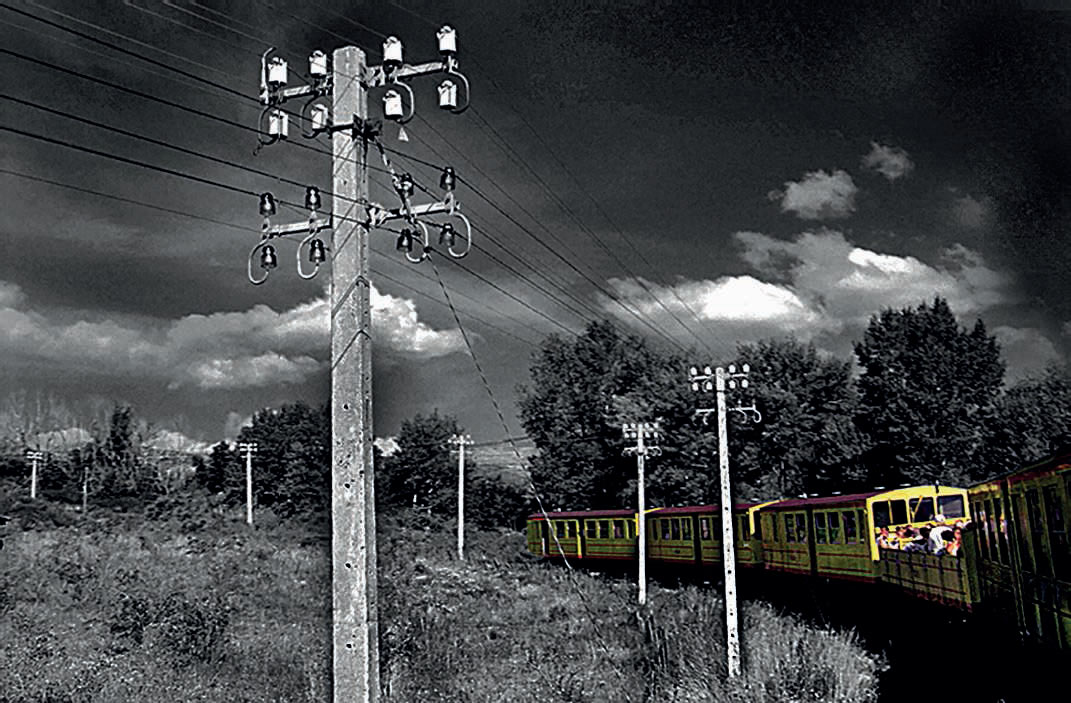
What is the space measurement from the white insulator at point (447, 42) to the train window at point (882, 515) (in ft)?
61.1

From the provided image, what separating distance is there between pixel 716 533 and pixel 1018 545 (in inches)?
933

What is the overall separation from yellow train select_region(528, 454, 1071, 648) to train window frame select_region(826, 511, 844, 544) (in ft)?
0.10

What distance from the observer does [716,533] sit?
124 feet

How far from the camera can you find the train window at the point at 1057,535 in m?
11.6

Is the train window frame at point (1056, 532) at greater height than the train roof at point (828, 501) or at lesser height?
lesser

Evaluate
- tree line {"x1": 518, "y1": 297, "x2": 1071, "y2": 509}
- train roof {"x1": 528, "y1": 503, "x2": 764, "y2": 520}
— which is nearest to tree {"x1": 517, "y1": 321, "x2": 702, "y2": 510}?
tree line {"x1": 518, "y1": 297, "x2": 1071, "y2": 509}

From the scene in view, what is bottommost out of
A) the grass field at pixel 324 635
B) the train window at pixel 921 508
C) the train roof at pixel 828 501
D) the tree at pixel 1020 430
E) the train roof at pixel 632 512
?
the grass field at pixel 324 635

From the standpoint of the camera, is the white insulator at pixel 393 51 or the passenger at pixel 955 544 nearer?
the white insulator at pixel 393 51

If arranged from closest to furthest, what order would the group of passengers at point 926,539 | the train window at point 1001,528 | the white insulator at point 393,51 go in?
the white insulator at point 393,51
the train window at point 1001,528
the group of passengers at point 926,539

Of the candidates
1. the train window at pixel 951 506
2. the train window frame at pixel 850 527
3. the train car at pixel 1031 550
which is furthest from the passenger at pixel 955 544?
the train window frame at pixel 850 527

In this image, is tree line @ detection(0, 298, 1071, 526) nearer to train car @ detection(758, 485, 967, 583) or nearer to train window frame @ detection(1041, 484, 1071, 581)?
train car @ detection(758, 485, 967, 583)

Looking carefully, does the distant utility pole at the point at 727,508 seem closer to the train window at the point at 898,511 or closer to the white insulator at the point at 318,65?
the train window at the point at 898,511

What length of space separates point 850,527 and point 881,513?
1430mm

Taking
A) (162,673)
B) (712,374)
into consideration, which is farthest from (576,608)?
(162,673)
